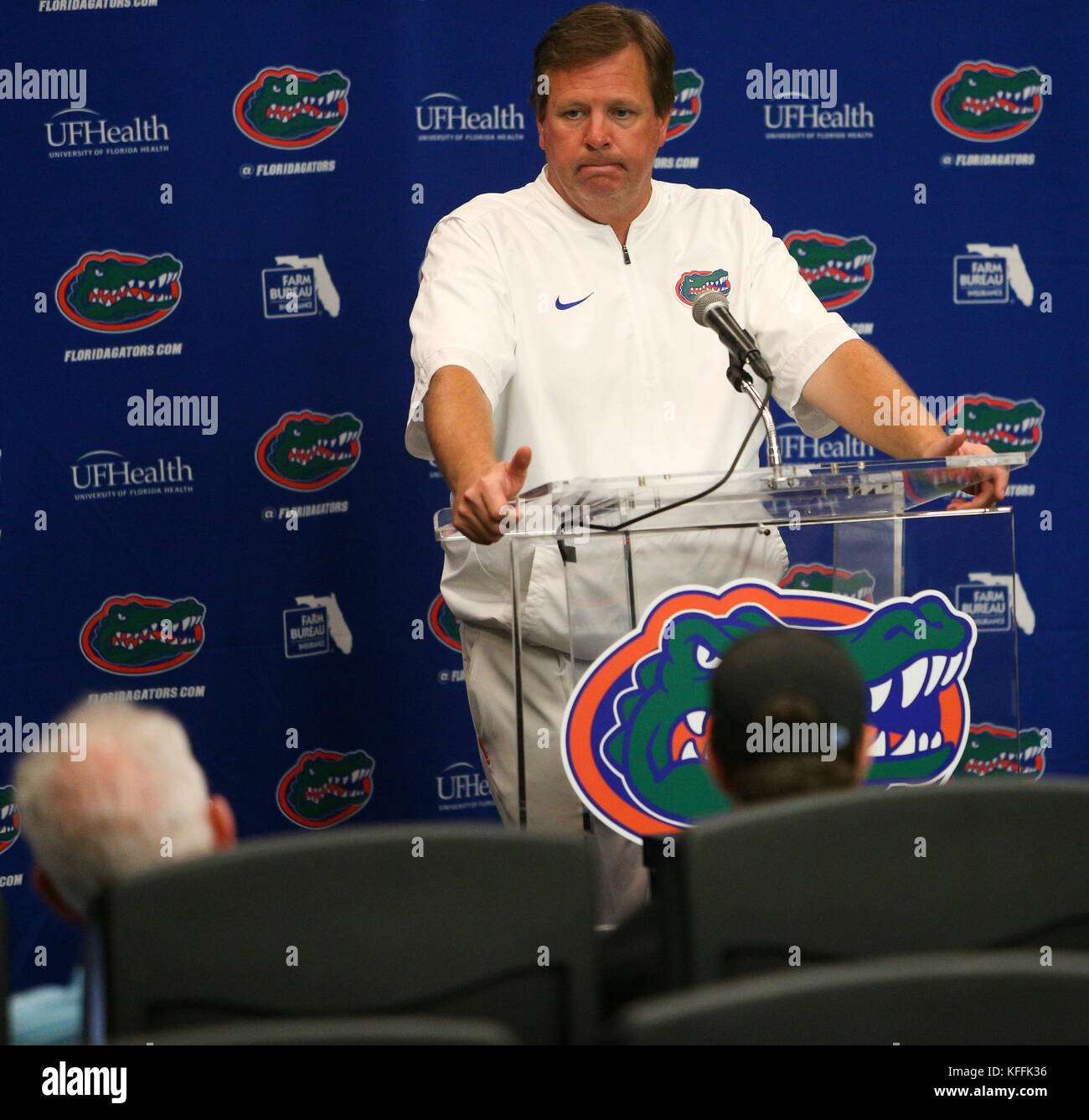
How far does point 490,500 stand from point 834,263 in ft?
6.94

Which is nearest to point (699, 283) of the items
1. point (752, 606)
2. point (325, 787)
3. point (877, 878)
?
point (752, 606)

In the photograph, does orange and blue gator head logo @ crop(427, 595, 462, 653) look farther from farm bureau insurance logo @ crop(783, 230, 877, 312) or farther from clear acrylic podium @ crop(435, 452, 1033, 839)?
clear acrylic podium @ crop(435, 452, 1033, 839)

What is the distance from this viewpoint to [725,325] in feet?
5.26

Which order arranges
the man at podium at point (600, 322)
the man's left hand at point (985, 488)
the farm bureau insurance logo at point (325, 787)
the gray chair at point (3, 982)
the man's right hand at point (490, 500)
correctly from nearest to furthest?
the gray chair at point (3, 982) → the man's right hand at point (490, 500) → the man's left hand at point (985, 488) → the man at podium at point (600, 322) → the farm bureau insurance logo at point (325, 787)

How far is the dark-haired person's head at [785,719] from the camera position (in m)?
1.22

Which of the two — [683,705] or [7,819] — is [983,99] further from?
[7,819]

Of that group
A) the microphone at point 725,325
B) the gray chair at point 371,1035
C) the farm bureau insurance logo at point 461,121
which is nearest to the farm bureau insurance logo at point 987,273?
the farm bureau insurance logo at point 461,121

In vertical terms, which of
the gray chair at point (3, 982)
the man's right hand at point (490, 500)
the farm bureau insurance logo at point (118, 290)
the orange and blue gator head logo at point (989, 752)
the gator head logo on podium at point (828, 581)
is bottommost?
the gray chair at point (3, 982)

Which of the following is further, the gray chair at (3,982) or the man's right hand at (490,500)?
the man's right hand at (490,500)

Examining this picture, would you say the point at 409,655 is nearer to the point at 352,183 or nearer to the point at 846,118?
the point at 352,183

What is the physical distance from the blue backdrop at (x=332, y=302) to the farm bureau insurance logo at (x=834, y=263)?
0.5 inches

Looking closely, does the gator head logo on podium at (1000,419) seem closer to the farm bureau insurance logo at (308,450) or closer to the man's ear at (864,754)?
the farm bureau insurance logo at (308,450)

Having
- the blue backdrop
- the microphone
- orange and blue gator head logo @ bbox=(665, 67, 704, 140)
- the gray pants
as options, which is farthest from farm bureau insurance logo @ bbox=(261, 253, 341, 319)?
the gray pants
